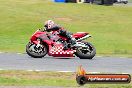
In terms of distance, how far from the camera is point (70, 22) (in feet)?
141

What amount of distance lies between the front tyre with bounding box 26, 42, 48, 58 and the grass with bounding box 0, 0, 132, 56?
5986 mm

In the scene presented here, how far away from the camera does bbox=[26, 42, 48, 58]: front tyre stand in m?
19.7

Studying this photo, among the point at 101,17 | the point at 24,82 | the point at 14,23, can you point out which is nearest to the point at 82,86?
the point at 24,82

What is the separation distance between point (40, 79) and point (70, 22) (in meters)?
29.6

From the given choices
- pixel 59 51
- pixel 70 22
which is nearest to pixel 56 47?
pixel 59 51

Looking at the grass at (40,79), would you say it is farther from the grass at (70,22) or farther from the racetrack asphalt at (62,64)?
the grass at (70,22)

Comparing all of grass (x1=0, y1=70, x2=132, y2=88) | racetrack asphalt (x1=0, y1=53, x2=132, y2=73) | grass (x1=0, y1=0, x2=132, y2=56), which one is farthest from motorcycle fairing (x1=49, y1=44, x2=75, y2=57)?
grass (x1=0, y1=0, x2=132, y2=56)

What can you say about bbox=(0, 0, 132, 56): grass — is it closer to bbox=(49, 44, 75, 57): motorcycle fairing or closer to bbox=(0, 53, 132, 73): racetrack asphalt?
bbox=(49, 44, 75, 57): motorcycle fairing

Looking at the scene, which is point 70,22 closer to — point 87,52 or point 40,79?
point 87,52

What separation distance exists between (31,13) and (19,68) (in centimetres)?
3164

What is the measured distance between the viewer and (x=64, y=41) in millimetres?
19906

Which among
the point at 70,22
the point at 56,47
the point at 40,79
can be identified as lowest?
the point at 70,22

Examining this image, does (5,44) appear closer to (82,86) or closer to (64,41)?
(64,41)

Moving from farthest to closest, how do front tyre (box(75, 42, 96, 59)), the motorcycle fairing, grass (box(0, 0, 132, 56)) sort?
grass (box(0, 0, 132, 56)), the motorcycle fairing, front tyre (box(75, 42, 96, 59))
